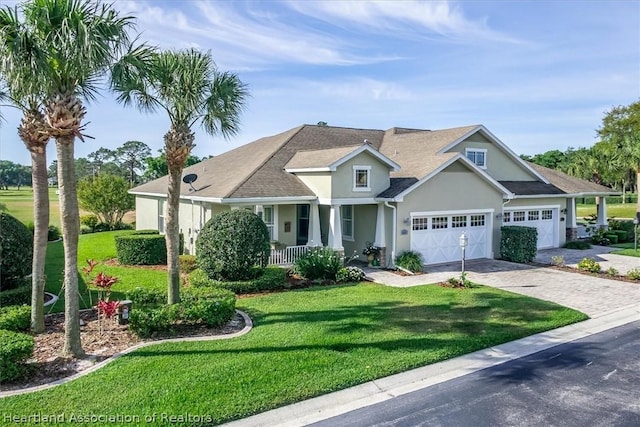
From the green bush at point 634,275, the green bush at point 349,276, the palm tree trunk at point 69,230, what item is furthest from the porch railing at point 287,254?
the green bush at point 634,275

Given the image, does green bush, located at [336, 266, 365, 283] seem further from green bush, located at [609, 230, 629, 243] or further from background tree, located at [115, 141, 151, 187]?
background tree, located at [115, 141, 151, 187]

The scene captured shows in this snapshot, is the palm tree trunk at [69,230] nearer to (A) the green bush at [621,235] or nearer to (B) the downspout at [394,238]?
(B) the downspout at [394,238]

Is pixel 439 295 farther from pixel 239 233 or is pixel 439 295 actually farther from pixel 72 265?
pixel 72 265

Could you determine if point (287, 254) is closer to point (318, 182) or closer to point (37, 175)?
point (318, 182)

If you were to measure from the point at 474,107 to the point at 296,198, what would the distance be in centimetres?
1768

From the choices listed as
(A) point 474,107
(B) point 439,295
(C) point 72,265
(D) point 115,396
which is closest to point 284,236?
(B) point 439,295

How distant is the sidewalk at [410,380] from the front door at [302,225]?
12.7 meters

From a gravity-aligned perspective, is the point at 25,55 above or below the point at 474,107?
below

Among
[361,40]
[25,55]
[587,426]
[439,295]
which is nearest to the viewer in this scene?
[587,426]

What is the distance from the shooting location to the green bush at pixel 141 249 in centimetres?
1923

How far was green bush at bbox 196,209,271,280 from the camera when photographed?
14.5 metres

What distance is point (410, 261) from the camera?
1808cm

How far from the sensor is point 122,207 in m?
33.6

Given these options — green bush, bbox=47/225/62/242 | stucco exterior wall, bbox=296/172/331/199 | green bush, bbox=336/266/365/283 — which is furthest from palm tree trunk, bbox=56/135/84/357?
green bush, bbox=47/225/62/242
